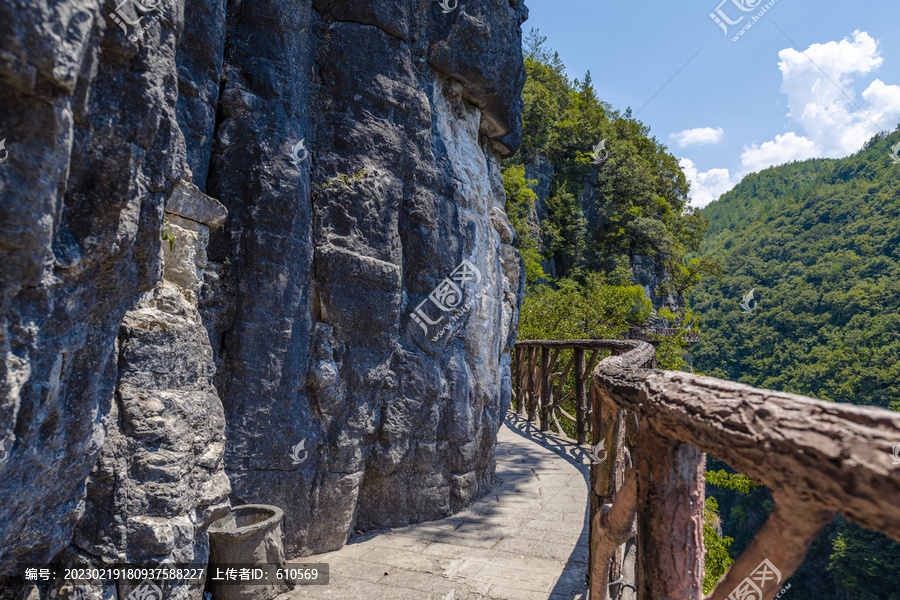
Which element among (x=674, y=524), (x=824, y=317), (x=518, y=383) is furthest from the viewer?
(x=824, y=317)

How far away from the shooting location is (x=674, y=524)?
113 cm

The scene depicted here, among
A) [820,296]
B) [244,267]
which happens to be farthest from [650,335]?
[820,296]

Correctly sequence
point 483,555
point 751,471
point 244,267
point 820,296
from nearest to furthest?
point 751,471, point 244,267, point 483,555, point 820,296

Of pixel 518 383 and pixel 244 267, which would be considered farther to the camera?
pixel 518 383

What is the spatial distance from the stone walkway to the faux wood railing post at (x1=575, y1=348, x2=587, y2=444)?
1636mm

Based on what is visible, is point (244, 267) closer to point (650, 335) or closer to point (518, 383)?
point (518, 383)

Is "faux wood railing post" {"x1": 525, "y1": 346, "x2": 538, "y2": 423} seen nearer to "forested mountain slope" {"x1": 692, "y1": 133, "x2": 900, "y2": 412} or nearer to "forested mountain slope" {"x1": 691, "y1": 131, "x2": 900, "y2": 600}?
"forested mountain slope" {"x1": 691, "y1": 131, "x2": 900, "y2": 600}

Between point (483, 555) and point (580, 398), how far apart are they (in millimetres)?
3726

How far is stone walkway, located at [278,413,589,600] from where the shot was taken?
312 centimetres

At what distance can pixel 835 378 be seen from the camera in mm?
25000

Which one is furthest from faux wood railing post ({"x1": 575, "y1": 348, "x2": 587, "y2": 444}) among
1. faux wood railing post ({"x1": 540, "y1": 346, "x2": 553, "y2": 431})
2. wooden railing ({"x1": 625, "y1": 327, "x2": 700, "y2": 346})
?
wooden railing ({"x1": 625, "y1": 327, "x2": 700, "y2": 346})

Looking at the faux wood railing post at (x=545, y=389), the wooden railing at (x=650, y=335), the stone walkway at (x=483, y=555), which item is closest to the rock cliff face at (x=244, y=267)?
the stone walkway at (x=483, y=555)

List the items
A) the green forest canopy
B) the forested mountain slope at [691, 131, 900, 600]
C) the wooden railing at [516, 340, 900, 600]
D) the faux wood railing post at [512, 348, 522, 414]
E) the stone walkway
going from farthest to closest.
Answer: the forested mountain slope at [691, 131, 900, 600], the green forest canopy, the faux wood railing post at [512, 348, 522, 414], the stone walkway, the wooden railing at [516, 340, 900, 600]

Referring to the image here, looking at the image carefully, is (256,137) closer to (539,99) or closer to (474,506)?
(474,506)
